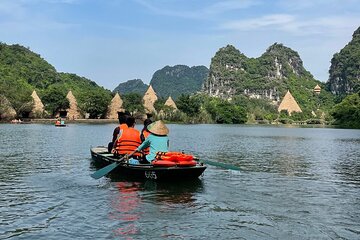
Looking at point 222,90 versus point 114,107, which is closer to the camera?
point 114,107

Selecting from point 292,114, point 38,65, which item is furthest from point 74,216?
point 292,114

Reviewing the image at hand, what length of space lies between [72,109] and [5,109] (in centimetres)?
1832

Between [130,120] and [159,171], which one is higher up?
[130,120]

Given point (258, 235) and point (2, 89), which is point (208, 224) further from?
point (2, 89)

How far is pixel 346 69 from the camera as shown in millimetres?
178500

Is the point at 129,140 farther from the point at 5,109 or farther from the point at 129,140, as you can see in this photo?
the point at 5,109

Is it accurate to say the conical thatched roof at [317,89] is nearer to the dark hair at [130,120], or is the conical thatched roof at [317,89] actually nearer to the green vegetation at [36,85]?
the green vegetation at [36,85]

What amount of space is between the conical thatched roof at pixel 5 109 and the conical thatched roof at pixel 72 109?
623 inches

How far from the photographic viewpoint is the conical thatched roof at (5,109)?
69375mm

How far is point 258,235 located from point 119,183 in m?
6.39

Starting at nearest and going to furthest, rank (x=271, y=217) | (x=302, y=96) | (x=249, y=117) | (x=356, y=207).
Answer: (x=271, y=217), (x=356, y=207), (x=249, y=117), (x=302, y=96)

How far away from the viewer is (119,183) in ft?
45.0

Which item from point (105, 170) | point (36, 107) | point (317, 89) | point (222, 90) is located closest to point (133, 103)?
point (36, 107)

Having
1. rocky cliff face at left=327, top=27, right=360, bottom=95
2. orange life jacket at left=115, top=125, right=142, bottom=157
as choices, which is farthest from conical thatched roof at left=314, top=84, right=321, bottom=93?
orange life jacket at left=115, top=125, right=142, bottom=157
